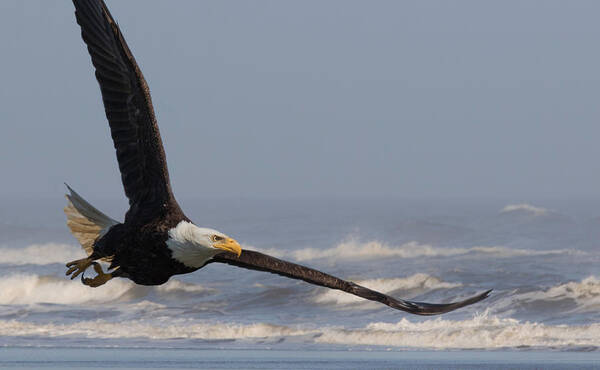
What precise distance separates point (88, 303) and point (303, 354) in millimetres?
12207

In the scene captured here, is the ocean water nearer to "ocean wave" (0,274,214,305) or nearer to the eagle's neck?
"ocean wave" (0,274,214,305)

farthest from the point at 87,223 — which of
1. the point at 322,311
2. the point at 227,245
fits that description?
the point at 322,311

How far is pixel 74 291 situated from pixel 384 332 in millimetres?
13459

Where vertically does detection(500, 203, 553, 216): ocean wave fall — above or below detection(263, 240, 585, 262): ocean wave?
above

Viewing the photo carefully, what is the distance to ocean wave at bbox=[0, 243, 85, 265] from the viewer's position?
46906 mm

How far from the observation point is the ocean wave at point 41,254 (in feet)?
154

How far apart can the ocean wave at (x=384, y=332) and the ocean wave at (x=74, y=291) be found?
5801mm

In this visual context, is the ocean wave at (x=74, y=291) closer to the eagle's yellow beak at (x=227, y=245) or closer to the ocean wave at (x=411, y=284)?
the ocean wave at (x=411, y=284)

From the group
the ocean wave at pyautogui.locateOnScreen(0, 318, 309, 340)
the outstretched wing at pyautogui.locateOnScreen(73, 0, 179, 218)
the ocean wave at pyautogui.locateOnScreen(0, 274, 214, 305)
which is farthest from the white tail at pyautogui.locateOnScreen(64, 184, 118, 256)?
the ocean wave at pyautogui.locateOnScreen(0, 274, 214, 305)

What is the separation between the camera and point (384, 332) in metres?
23.9

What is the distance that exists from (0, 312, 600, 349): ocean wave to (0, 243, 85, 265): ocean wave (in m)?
19.9

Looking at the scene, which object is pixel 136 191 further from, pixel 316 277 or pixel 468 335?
pixel 468 335

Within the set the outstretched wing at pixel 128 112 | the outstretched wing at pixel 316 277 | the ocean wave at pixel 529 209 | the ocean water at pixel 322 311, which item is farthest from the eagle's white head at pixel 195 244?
the ocean wave at pixel 529 209

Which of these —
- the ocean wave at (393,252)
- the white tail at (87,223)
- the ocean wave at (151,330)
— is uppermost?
the ocean wave at (393,252)
